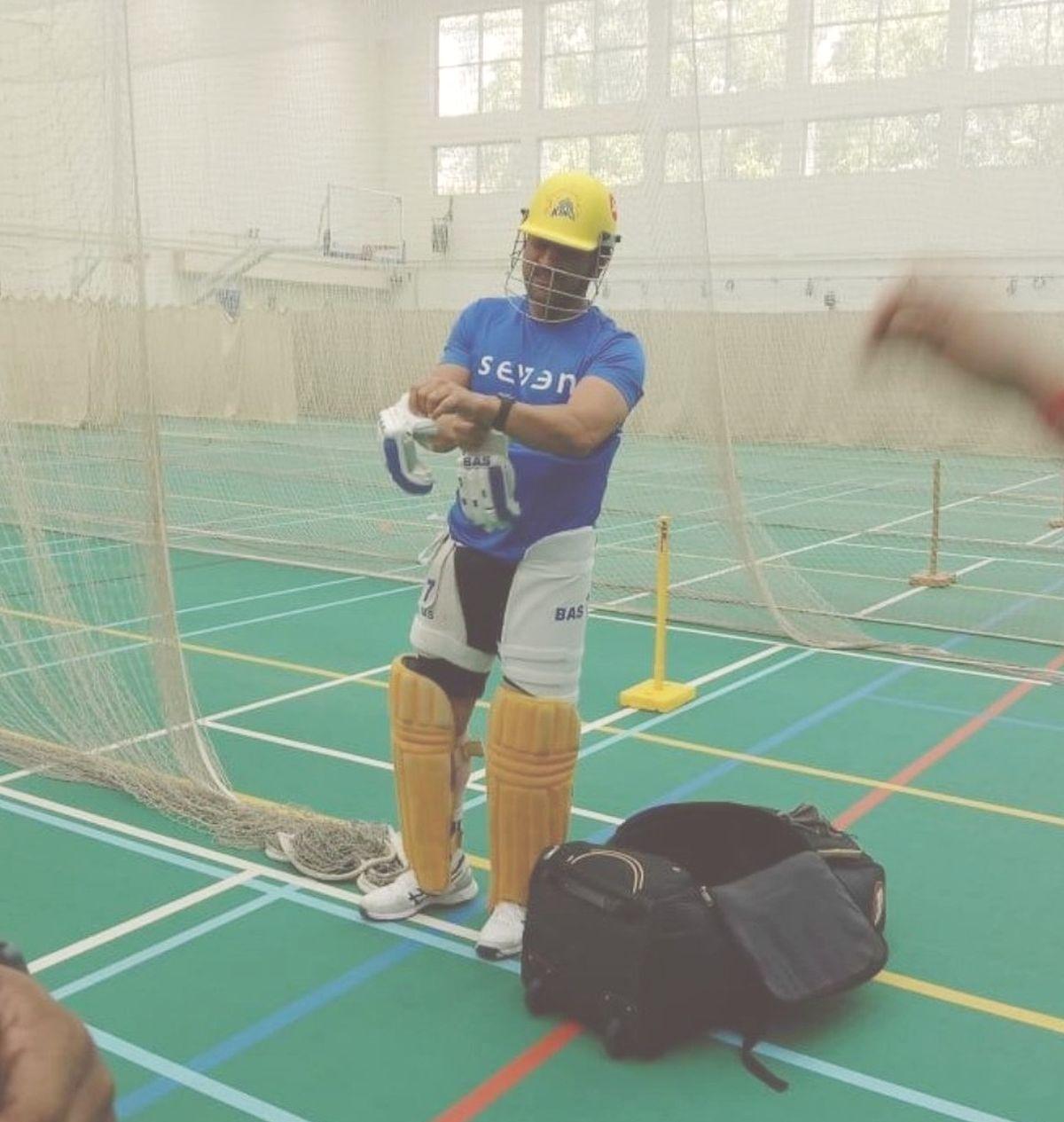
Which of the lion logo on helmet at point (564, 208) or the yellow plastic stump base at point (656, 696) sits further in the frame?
the yellow plastic stump base at point (656, 696)

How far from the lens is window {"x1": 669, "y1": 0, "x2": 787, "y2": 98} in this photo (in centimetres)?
897

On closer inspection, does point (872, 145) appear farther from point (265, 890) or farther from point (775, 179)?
point (265, 890)

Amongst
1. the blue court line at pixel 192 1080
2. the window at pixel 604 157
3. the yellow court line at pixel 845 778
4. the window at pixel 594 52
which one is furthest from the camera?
the window at pixel 604 157

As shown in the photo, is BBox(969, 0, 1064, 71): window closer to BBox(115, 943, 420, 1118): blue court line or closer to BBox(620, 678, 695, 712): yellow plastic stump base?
BBox(620, 678, 695, 712): yellow plastic stump base

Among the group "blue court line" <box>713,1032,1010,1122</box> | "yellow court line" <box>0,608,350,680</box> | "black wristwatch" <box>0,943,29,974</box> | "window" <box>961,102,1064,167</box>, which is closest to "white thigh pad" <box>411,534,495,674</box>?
"blue court line" <box>713,1032,1010,1122</box>

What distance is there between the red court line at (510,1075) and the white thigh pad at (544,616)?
2.78 feet

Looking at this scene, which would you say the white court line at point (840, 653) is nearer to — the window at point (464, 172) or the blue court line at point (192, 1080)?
the window at point (464, 172)

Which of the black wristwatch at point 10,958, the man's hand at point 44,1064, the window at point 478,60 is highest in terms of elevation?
the window at point 478,60

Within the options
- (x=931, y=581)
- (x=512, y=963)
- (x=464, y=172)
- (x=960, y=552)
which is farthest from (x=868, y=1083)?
(x=464, y=172)

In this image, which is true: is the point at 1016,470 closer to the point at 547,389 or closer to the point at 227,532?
the point at 227,532

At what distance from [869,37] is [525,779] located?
337 inches

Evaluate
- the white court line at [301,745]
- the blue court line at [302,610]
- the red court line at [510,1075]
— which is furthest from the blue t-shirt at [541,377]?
the blue court line at [302,610]

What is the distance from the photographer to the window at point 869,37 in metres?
9.32

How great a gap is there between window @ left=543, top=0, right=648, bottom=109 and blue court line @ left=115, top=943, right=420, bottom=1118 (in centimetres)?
428
